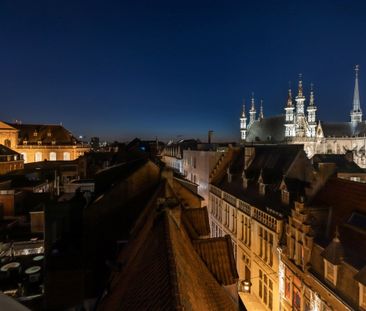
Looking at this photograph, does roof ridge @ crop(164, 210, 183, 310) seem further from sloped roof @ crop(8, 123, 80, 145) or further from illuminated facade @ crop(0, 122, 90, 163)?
sloped roof @ crop(8, 123, 80, 145)

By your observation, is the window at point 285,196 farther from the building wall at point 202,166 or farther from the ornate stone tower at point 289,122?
the ornate stone tower at point 289,122

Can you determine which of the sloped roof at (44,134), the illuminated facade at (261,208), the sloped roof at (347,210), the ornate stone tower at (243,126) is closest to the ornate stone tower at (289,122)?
the ornate stone tower at (243,126)

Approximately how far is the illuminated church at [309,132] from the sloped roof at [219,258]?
60638mm

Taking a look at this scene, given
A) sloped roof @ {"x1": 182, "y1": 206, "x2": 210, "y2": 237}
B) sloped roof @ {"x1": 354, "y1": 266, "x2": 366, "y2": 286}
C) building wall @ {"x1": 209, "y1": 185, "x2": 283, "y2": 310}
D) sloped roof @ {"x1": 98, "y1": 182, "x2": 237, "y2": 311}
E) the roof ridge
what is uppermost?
the roof ridge

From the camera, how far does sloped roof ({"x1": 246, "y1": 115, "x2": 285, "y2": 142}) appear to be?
70875mm

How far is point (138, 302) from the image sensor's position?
6395 millimetres

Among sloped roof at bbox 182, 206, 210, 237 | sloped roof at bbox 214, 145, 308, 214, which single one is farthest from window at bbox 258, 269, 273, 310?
sloped roof at bbox 182, 206, 210, 237

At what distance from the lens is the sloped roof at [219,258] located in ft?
Result: 39.3

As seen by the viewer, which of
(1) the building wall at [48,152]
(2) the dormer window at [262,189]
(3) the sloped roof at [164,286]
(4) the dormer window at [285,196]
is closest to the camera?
(3) the sloped roof at [164,286]

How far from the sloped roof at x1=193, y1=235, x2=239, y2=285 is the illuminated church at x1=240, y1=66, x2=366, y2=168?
60.6 meters

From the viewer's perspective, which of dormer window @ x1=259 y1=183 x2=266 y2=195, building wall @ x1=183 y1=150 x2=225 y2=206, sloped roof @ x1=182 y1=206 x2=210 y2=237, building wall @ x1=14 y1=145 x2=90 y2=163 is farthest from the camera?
building wall @ x1=14 y1=145 x2=90 y2=163

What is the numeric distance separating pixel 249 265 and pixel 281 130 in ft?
180

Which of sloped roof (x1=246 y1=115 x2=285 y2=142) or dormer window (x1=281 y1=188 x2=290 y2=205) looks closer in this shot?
dormer window (x1=281 y1=188 x2=290 y2=205)

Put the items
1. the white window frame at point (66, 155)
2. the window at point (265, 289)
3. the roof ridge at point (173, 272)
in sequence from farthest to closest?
the white window frame at point (66, 155) → the window at point (265, 289) → the roof ridge at point (173, 272)
